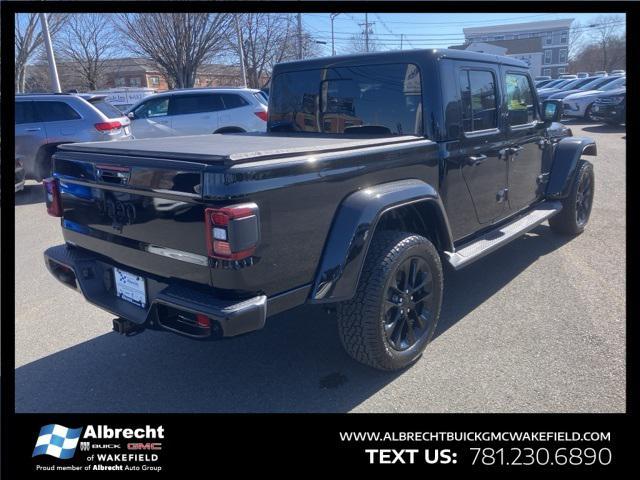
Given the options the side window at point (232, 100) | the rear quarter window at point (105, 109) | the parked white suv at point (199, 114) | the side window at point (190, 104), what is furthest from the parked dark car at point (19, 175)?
the side window at point (232, 100)

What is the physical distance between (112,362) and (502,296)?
3161 millimetres

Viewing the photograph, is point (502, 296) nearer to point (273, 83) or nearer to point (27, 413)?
point (273, 83)

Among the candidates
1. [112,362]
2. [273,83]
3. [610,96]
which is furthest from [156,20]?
[112,362]

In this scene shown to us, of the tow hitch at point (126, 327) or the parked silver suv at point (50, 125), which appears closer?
the tow hitch at point (126, 327)

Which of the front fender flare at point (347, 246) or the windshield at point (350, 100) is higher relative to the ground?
the windshield at point (350, 100)

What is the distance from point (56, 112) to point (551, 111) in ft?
27.5

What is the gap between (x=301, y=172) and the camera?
101 inches

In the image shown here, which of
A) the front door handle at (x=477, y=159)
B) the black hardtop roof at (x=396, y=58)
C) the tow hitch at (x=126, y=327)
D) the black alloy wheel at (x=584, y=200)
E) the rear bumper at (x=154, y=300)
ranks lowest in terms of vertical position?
the tow hitch at (x=126, y=327)

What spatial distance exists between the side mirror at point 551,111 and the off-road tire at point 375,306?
3.08 meters

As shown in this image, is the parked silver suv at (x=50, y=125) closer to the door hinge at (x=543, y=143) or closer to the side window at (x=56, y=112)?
the side window at (x=56, y=112)

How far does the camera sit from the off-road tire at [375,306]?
2.94m

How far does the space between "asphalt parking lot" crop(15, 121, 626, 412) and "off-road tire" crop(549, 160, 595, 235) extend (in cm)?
93

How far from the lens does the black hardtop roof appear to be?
12.1ft

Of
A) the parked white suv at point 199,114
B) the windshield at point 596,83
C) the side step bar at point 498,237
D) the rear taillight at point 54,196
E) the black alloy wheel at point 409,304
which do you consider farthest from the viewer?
the windshield at point 596,83
